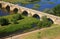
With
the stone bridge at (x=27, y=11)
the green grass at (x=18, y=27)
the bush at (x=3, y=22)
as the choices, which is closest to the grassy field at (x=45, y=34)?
the green grass at (x=18, y=27)

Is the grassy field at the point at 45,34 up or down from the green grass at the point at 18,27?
up

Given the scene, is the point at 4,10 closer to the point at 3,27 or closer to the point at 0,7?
the point at 0,7

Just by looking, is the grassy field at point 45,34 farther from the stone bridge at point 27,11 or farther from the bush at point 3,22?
the bush at point 3,22

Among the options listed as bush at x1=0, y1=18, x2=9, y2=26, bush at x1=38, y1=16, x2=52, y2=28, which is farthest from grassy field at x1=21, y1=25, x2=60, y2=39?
bush at x1=0, y1=18, x2=9, y2=26

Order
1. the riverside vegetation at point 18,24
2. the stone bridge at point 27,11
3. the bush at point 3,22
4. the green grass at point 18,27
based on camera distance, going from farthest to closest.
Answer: the stone bridge at point 27,11 < the bush at point 3,22 < the riverside vegetation at point 18,24 < the green grass at point 18,27

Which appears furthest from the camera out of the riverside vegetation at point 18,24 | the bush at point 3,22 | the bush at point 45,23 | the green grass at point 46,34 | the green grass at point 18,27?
the bush at point 45,23

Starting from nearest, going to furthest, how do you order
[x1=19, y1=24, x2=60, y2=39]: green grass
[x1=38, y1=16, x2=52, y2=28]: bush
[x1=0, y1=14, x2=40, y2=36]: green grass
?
[x1=19, y1=24, x2=60, y2=39]: green grass
[x1=0, y1=14, x2=40, y2=36]: green grass
[x1=38, y1=16, x2=52, y2=28]: bush

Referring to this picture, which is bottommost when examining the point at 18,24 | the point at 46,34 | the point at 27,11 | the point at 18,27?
the point at 18,27

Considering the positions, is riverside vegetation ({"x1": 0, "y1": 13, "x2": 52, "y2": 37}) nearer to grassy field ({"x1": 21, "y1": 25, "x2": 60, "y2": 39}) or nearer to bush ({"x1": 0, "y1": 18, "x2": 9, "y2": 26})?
bush ({"x1": 0, "y1": 18, "x2": 9, "y2": 26})

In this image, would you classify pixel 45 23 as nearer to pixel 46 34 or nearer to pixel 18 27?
pixel 18 27

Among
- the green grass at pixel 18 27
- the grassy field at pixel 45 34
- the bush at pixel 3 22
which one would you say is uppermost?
the bush at pixel 3 22

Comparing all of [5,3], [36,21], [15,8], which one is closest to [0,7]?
[5,3]

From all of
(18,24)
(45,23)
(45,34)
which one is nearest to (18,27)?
(18,24)

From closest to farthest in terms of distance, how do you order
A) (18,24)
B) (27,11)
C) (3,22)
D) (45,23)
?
(3,22), (45,23), (18,24), (27,11)
